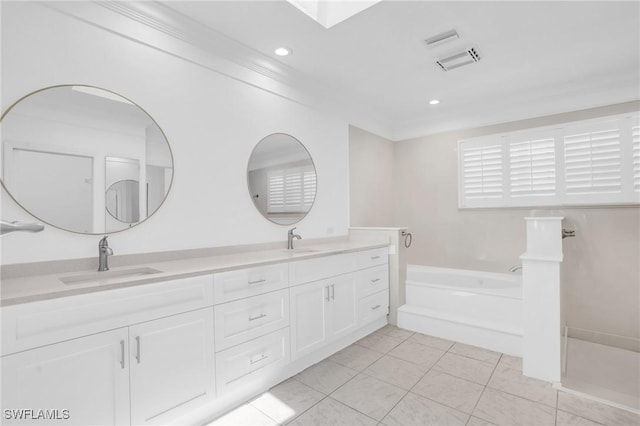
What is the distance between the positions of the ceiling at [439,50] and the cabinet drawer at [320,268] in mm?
1779

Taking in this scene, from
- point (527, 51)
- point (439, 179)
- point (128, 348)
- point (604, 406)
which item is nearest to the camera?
point (128, 348)

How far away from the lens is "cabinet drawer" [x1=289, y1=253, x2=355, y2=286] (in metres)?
2.30

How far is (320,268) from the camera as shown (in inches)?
98.3

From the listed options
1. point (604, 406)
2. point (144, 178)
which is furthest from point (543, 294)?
point (144, 178)

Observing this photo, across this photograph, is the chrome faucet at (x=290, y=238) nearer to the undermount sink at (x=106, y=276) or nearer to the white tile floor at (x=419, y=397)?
the white tile floor at (x=419, y=397)

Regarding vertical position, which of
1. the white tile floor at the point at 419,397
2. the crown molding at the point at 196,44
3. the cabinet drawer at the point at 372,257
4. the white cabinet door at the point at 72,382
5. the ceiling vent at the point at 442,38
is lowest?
the white tile floor at the point at 419,397

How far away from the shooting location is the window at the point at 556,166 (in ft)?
10.1

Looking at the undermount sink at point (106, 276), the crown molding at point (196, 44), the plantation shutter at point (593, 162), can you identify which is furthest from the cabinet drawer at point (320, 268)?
the plantation shutter at point (593, 162)

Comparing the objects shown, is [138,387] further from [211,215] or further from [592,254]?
[592,254]

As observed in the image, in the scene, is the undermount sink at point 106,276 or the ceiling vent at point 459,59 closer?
the undermount sink at point 106,276

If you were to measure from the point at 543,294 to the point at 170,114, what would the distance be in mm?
3121

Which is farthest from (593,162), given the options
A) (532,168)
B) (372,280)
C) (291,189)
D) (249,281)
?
(249,281)

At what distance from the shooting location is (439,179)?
433cm

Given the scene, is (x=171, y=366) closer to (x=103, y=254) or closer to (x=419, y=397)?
(x=103, y=254)
